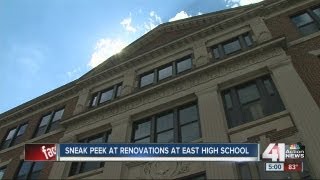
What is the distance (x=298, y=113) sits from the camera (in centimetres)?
1299

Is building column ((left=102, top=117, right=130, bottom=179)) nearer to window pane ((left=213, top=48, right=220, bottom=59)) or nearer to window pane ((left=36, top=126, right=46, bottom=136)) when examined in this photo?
window pane ((left=213, top=48, right=220, bottom=59))

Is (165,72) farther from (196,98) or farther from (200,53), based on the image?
(196,98)

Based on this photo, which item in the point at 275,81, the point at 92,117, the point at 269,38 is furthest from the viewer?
the point at 92,117

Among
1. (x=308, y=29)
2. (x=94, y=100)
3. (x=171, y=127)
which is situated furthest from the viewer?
(x=94, y=100)

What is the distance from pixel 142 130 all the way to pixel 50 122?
7.33 meters

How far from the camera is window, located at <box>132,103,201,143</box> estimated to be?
50.9 ft

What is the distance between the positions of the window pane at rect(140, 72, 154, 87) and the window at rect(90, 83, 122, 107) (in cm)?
134

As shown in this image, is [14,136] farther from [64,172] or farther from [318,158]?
[318,158]

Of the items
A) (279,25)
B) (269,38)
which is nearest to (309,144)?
(269,38)

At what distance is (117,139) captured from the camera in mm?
16625

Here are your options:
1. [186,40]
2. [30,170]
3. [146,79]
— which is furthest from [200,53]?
[30,170]

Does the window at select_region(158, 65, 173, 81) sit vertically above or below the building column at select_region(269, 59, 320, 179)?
above

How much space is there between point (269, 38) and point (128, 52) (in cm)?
877

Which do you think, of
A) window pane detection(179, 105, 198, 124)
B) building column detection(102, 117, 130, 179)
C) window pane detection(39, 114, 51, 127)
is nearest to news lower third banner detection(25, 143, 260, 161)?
building column detection(102, 117, 130, 179)
